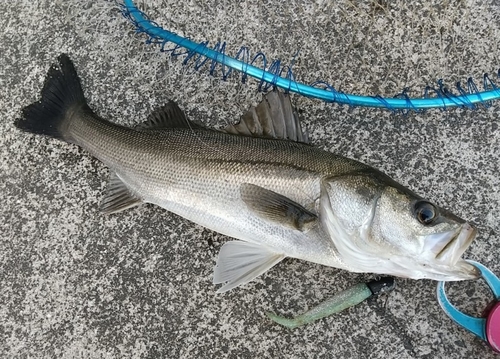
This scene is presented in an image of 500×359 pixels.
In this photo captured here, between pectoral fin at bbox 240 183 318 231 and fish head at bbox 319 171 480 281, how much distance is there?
0.07 meters

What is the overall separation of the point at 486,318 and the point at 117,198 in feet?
5.10

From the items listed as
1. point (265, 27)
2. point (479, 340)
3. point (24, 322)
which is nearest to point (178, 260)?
point (24, 322)

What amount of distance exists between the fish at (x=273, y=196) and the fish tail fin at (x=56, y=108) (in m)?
0.06

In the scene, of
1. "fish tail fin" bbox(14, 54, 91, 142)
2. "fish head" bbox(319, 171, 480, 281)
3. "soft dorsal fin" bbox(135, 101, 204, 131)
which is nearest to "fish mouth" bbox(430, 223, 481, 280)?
"fish head" bbox(319, 171, 480, 281)

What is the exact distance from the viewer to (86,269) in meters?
2.14

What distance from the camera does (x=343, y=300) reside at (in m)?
1.93

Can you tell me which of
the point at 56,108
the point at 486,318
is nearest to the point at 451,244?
the point at 486,318

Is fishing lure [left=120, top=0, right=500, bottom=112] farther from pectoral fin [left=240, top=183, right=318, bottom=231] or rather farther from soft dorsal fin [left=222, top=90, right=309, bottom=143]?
pectoral fin [left=240, top=183, right=318, bottom=231]

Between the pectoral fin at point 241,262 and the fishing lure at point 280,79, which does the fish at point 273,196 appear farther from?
the fishing lure at point 280,79

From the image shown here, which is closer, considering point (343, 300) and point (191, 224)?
point (343, 300)

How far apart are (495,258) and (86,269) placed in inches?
69.8

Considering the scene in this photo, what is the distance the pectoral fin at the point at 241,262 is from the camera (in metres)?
1.83

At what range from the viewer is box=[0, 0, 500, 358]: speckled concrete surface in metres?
1.98

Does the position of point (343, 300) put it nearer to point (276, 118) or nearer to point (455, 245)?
point (455, 245)
